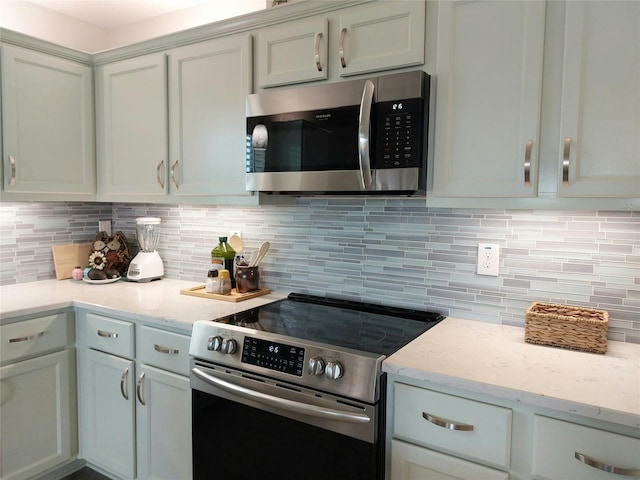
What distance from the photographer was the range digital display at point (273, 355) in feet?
4.96

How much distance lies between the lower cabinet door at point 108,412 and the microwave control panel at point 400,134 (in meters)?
1.42

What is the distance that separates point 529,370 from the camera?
134 cm

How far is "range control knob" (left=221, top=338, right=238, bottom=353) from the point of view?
1.64 meters

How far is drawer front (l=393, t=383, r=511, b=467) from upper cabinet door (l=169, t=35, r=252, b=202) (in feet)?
3.81

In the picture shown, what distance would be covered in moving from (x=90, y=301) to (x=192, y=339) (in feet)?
2.35

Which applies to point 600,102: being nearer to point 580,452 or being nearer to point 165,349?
point 580,452

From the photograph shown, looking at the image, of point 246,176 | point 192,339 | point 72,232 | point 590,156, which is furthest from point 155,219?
point 590,156

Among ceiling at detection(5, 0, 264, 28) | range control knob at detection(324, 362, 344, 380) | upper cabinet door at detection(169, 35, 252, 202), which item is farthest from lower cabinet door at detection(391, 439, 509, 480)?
ceiling at detection(5, 0, 264, 28)

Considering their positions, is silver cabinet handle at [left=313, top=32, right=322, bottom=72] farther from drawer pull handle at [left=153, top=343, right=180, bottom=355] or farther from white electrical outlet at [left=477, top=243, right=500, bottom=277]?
drawer pull handle at [left=153, top=343, right=180, bottom=355]

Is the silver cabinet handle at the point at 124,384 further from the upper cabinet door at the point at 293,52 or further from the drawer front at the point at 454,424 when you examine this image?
the upper cabinet door at the point at 293,52

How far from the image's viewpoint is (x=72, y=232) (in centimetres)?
285

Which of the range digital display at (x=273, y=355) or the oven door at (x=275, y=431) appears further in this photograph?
the range digital display at (x=273, y=355)

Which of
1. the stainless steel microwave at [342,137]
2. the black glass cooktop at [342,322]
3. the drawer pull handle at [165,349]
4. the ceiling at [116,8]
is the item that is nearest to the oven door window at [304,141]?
the stainless steel microwave at [342,137]

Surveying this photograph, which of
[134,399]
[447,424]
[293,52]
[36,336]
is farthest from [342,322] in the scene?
[36,336]
